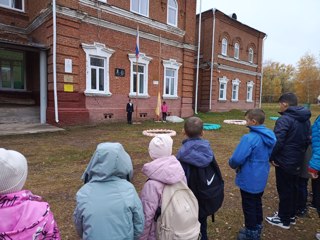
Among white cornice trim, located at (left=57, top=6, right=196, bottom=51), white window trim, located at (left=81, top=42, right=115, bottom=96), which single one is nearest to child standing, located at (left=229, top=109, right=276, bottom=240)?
white window trim, located at (left=81, top=42, right=115, bottom=96)

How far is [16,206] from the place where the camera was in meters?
1.59

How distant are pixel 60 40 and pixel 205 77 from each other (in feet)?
47.1

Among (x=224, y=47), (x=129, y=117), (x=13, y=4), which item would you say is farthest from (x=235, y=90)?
(x=13, y=4)

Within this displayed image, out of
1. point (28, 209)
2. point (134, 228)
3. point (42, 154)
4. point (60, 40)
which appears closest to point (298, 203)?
point (134, 228)

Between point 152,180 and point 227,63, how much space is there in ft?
78.8

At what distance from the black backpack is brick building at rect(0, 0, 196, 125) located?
1074cm

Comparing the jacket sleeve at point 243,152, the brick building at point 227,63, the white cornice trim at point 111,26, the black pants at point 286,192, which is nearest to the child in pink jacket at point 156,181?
the jacket sleeve at point 243,152

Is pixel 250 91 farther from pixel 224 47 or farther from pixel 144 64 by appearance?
pixel 144 64

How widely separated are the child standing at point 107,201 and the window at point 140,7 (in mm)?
14678

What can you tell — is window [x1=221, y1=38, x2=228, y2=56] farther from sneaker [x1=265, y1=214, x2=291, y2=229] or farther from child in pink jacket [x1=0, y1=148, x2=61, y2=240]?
child in pink jacket [x1=0, y1=148, x2=61, y2=240]

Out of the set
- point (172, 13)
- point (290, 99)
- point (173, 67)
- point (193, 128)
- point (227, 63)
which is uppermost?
point (172, 13)

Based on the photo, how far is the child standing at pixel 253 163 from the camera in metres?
2.96

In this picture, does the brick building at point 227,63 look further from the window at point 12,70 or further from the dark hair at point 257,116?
the dark hair at point 257,116

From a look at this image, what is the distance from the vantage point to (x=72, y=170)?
611 cm
